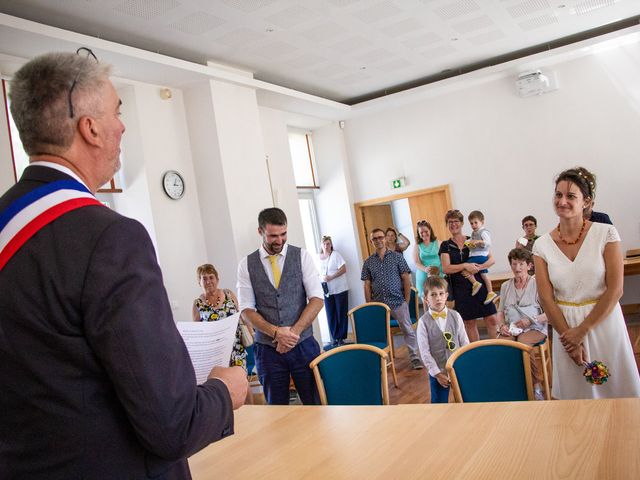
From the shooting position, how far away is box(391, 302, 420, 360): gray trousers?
5.84 metres

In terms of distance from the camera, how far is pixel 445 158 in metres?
8.30

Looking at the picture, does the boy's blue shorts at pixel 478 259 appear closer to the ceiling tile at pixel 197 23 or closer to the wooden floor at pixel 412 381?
the wooden floor at pixel 412 381

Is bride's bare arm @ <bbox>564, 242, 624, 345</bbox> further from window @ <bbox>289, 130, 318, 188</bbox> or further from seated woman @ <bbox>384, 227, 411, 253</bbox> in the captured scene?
window @ <bbox>289, 130, 318, 188</bbox>

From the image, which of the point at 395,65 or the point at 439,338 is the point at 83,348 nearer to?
the point at 439,338

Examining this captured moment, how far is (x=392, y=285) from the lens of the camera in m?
5.83

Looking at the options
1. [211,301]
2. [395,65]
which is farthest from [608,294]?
[395,65]

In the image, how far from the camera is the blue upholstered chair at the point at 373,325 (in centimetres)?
495

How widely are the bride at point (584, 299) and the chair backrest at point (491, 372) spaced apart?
315 mm

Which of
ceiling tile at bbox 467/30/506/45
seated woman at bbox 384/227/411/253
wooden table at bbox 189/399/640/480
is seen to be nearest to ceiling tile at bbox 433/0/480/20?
ceiling tile at bbox 467/30/506/45

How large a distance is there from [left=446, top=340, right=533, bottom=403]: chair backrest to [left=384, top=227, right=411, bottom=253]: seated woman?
14.3 feet

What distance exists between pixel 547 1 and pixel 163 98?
419cm

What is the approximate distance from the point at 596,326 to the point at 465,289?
2.65 m

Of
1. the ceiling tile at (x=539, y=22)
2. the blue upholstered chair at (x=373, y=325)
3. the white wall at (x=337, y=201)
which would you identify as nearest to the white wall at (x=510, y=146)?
the white wall at (x=337, y=201)

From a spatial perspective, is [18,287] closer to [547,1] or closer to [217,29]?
[217,29]
